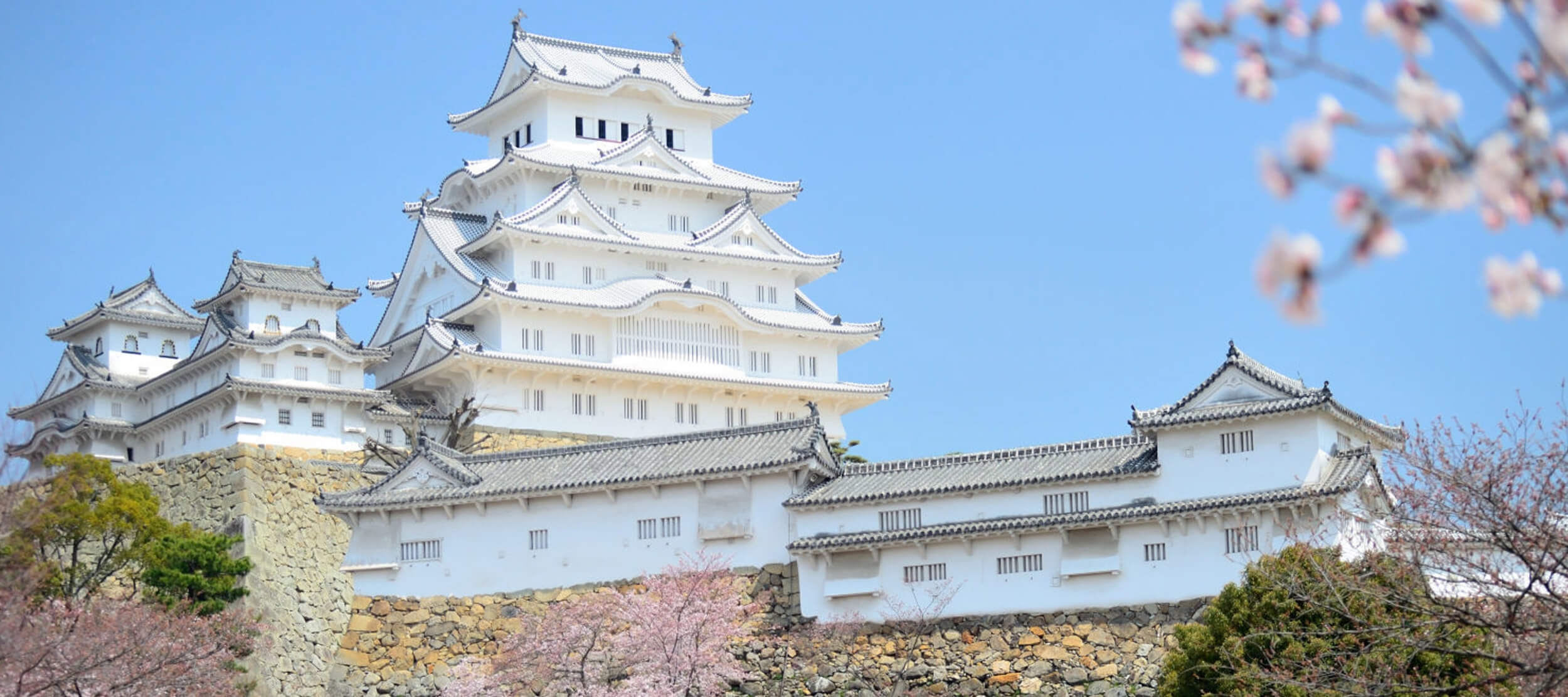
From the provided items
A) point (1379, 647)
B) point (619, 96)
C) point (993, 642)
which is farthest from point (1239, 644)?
point (619, 96)

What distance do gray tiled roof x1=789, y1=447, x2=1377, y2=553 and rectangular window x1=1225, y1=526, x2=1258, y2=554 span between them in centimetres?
33

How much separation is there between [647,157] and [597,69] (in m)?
3.67

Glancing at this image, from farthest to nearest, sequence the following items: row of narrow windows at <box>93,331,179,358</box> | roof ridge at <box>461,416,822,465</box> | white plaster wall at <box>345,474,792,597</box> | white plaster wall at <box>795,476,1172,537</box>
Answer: row of narrow windows at <box>93,331,179,358</box>, roof ridge at <box>461,416,822,465</box>, white plaster wall at <box>345,474,792,597</box>, white plaster wall at <box>795,476,1172,537</box>

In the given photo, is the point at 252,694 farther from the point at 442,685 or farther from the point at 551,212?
the point at 551,212

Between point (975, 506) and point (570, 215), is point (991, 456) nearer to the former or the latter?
point (975, 506)

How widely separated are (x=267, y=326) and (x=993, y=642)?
21.4 m

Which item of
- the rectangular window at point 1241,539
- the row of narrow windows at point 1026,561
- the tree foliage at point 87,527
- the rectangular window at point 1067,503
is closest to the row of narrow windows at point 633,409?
the tree foliage at point 87,527

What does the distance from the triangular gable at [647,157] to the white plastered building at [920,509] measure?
15.1 meters

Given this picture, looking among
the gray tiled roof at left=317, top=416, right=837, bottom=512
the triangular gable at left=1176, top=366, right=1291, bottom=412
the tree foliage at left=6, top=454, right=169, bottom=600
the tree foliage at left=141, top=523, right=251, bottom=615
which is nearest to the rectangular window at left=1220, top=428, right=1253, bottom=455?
the triangular gable at left=1176, top=366, right=1291, bottom=412

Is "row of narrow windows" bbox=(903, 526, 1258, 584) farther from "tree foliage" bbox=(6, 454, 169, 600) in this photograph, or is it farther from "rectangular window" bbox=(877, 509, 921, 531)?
"tree foliage" bbox=(6, 454, 169, 600)

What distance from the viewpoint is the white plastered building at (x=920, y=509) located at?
3023 centimetres

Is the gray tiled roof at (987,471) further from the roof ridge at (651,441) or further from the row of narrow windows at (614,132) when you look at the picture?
the row of narrow windows at (614,132)

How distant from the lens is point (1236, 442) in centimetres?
3061

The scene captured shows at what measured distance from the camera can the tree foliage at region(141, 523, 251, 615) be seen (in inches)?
1384
